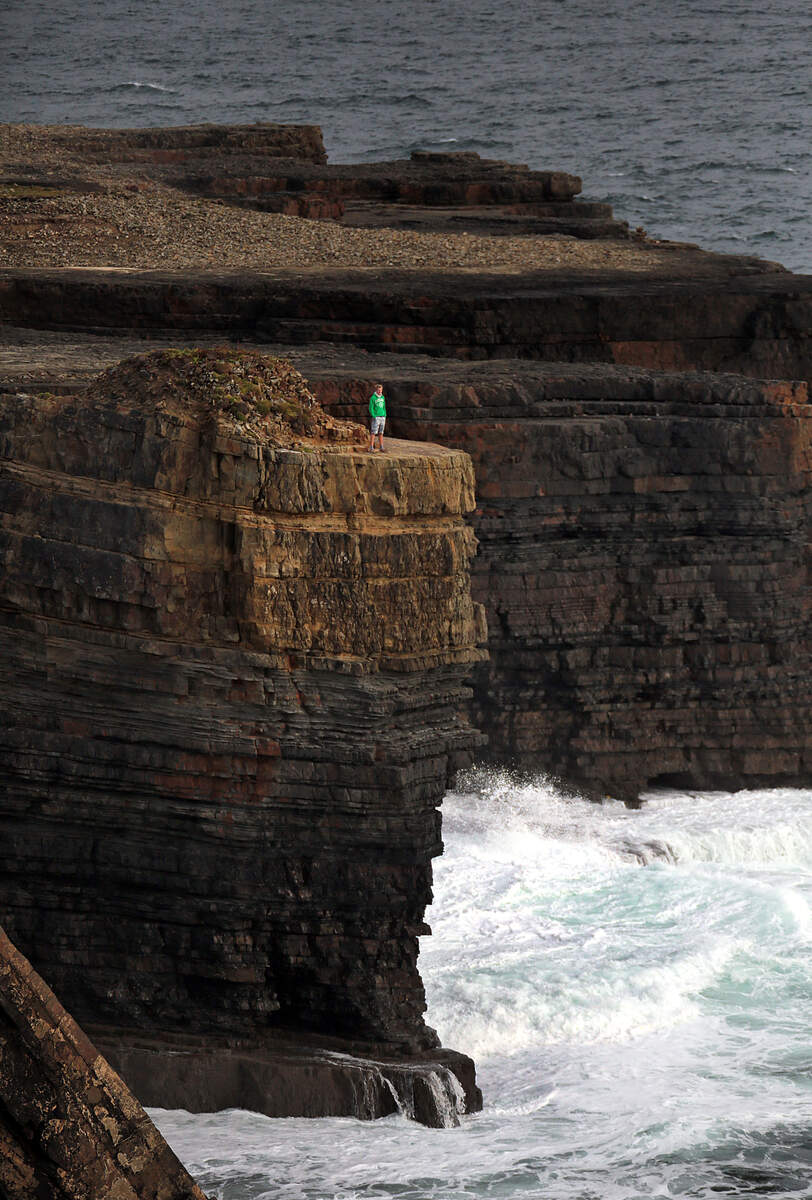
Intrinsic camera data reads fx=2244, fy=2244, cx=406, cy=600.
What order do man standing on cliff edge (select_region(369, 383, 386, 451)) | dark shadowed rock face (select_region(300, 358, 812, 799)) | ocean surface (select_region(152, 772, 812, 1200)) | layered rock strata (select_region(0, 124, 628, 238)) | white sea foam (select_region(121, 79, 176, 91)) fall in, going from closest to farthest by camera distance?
1. ocean surface (select_region(152, 772, 812, 1200))
2. man standing on cliff edge (select_region(369, 383, 386, 451))
3. dark shadowed rock face (select_region(300, 358, 812, 799))
4. layered rock strata (select_region(0, 124, 628, 238))
5. white sea foam (select_region(121, 79, 176, 91))

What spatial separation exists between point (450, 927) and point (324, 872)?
16.4 feet

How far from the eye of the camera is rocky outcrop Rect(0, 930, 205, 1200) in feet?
53.4

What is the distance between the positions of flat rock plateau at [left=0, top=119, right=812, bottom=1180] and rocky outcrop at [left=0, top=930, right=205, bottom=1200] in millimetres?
6447

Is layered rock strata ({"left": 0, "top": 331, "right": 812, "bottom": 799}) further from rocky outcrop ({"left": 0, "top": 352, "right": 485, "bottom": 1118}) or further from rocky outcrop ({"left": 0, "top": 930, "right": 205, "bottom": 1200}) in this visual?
rocky outcrop ({"left": 0, "top": 930, "right": 205, "bottom": 1200})

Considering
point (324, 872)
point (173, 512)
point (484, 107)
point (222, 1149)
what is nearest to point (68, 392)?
point (173, 512)

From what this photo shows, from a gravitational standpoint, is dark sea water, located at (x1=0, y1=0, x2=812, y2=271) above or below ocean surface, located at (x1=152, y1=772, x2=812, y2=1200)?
above

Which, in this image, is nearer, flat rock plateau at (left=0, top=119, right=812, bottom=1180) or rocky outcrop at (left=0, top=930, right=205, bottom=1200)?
rocky outcrop at (left=0, top=930, right=205, bottom=1200)

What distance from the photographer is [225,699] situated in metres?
23.2

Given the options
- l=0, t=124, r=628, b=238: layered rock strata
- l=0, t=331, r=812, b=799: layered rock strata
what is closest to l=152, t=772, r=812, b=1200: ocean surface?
l=0, t=331, r=812, b=799: layered rock strata

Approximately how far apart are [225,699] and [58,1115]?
7.39 meters

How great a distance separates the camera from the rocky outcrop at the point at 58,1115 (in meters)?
16.3

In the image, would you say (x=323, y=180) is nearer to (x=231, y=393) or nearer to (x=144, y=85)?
(x=231, y=393)

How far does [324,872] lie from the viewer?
23.5m

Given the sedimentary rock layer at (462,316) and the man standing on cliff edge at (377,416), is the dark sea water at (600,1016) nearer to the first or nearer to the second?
the man standing on cliff edge at (377,416)
